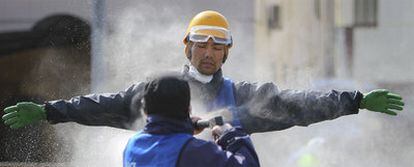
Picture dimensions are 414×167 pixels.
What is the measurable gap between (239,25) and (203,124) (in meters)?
9.47

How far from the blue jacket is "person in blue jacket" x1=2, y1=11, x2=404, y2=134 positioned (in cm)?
107

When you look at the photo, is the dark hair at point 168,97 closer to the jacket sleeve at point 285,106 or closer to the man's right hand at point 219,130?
the man's right hand at point 219,130

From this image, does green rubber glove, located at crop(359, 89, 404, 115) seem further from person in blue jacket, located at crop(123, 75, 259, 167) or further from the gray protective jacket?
person in blue jacket, located at crop(123, 75, 259, 167)

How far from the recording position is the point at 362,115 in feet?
37.6

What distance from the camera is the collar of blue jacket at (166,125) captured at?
Result: 4023mm

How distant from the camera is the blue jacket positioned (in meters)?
3.98

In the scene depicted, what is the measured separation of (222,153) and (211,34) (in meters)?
1.45

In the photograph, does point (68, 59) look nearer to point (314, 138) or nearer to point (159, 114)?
point (314, 138)

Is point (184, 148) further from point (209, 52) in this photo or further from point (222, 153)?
point (209, 52)

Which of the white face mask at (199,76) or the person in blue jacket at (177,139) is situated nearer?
the person in blue jacket at (177,139)

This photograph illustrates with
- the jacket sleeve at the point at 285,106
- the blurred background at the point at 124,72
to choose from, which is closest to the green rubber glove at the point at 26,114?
the blurred background at the point at 124,72

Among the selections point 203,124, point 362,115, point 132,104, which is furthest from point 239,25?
point 203,124

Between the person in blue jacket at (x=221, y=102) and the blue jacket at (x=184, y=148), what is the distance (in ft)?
3.52

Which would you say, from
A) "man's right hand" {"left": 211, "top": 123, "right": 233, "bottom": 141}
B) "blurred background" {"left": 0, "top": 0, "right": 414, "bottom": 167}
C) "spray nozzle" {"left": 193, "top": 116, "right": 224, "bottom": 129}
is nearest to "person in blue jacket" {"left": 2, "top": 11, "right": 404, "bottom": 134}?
"blurred background" {"left": 0, "top": 0, "right": 414, "bottom": 167}
